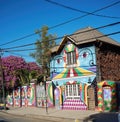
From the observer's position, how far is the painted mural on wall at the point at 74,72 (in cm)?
2396

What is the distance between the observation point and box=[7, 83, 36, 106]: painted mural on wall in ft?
98.4

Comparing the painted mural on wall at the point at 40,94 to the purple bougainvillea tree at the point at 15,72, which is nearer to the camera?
the painted mural on wall at the point at 40,94

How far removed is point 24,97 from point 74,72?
852cm

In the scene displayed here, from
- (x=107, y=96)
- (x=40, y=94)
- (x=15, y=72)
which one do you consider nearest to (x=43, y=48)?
(x=15, y=72)

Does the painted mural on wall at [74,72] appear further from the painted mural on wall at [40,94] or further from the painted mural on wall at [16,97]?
the painted mural on wall at [16,97]

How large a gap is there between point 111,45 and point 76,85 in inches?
188

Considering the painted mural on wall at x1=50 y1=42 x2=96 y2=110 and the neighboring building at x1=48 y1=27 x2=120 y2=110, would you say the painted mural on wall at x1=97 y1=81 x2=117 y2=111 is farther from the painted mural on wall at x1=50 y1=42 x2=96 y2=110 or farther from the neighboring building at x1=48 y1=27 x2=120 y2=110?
the painted mural on wall at x1=50 y1=42 x2=96 y2=110

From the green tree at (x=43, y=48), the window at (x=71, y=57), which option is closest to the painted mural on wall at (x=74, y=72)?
the window at (x=71, y=57)

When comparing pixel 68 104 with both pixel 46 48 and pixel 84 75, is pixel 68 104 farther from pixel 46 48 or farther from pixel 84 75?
pixel 46 48

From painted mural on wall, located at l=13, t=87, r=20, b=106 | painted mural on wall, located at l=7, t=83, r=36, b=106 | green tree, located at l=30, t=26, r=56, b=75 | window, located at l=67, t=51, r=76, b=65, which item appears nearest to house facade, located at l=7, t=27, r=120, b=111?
window, located at l=67, t=51, r=76, b=65

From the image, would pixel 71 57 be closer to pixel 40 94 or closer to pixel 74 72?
pixel 74 72

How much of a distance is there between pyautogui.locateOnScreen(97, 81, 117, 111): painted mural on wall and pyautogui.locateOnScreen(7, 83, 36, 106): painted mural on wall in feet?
32.1

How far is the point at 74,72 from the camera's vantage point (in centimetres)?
2528

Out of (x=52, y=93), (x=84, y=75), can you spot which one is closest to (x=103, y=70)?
(x=84, y=75)
